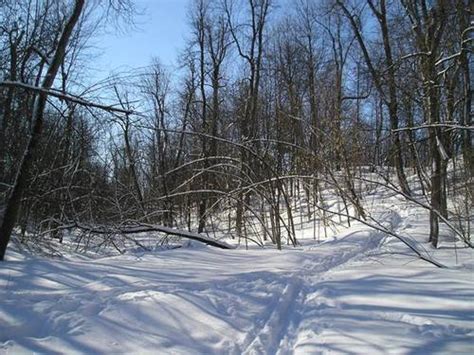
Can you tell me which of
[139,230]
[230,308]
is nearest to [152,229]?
[139,230]

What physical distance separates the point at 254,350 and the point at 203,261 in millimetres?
2949

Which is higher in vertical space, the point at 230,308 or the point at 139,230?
the point at 139,230

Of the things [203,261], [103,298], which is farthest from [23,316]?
[203,261]

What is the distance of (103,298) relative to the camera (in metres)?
3.92

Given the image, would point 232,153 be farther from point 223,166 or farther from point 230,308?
point 230,308

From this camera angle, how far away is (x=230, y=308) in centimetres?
410

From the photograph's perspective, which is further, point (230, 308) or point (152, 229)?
point (152, 229)

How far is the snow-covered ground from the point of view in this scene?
128 inches

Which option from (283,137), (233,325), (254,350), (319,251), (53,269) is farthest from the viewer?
(283,137)

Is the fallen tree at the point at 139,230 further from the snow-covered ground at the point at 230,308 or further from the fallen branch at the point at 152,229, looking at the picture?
the snow-covered ground at the point at 230,308

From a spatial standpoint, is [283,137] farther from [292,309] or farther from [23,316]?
[23,316]

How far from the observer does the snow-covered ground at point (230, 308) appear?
3.26m

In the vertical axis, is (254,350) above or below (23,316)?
below

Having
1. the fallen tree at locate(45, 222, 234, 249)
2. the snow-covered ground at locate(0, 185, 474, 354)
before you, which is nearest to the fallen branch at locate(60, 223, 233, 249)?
the fallen tree at locate(45, 222, 234, 249)
